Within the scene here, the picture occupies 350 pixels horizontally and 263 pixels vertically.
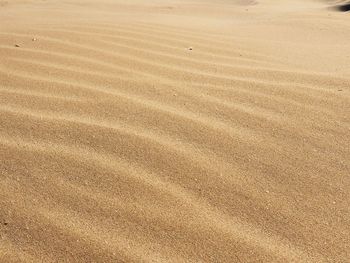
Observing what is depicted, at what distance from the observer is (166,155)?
184 cm

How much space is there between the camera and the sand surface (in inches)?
57.9

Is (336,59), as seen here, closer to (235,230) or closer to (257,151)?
(257,151)

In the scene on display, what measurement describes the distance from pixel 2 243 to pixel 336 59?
8.68 ft

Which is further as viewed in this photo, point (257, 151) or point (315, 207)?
point (257, 151)

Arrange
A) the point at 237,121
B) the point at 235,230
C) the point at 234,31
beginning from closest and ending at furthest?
1. the point at 235,230
2. the point at 237,121
3. the point at 234,31

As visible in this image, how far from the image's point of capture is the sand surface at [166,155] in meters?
1.47

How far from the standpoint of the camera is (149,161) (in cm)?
180

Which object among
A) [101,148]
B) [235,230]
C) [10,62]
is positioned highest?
[10,62]

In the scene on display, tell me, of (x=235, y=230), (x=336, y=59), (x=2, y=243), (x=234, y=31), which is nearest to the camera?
(x=2, y=243)

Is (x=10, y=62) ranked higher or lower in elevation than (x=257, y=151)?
higher

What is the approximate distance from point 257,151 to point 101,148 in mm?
562

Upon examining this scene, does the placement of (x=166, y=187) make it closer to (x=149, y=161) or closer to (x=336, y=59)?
(x=149, y=161)

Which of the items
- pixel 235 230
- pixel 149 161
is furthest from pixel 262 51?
pixel 235 230

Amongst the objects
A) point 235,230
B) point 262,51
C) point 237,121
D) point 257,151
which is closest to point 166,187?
point 235,230
